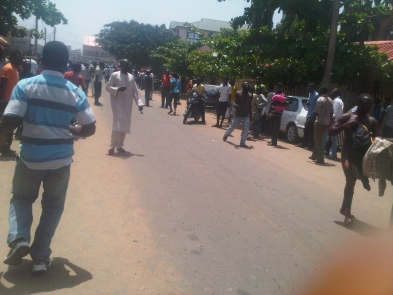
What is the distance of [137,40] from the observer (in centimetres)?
4831

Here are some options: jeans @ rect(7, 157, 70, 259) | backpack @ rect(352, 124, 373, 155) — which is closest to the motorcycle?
backpack @ rect(352, 124, 373, 155)

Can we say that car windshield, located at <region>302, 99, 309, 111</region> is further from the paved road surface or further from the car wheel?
the paved road surface

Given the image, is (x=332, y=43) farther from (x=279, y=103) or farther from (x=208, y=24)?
(x=208, y=24)

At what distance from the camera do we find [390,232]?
5.77 metres

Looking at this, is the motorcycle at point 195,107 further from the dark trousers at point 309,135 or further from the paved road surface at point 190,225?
the paved road surface at point 190,225

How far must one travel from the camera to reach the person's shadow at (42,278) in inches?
148

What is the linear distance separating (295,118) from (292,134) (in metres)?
0.51

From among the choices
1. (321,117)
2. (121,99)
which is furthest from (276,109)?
(121,99)

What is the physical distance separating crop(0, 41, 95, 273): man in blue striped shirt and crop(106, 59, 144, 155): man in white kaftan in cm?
518

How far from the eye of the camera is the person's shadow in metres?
3.75

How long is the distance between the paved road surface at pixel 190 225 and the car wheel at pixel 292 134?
3883 mm

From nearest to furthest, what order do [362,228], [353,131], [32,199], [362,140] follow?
[32,199]
[362,140]
[353,131]
[362,228]

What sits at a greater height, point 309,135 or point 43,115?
point 43,115

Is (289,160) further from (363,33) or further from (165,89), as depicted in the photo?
(165,89)
